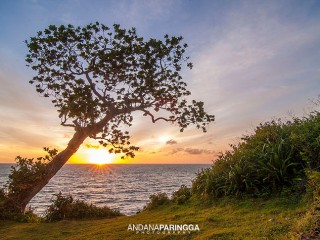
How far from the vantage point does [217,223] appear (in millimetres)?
8016

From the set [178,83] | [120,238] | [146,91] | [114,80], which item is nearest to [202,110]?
[178,83]

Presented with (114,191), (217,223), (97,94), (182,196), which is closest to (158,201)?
(182,196)

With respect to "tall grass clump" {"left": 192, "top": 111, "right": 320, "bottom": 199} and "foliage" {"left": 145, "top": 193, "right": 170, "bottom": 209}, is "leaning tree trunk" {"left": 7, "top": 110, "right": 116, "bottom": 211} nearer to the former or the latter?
"foliage" {"left": 145, "top": 193, "right": 170, "bottom": 209}

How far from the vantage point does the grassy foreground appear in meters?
6.54

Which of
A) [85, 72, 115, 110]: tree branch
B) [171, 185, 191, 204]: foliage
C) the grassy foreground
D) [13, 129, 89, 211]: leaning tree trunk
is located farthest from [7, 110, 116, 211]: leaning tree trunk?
[171, 185, 191, 204]: foliage

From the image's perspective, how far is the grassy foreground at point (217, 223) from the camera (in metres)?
6.54

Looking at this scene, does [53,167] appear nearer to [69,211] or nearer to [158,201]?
[69,211]

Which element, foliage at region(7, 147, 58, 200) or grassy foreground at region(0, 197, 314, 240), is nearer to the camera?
grassy foreground at region(0, 197, 314, 240)

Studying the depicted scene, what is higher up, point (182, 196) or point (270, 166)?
point (270, 166)

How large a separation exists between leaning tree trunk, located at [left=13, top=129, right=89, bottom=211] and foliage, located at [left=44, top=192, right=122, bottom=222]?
1557 mm

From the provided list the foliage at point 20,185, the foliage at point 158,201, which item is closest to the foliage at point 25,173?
the foliage at point 20,185

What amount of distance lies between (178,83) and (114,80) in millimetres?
3481

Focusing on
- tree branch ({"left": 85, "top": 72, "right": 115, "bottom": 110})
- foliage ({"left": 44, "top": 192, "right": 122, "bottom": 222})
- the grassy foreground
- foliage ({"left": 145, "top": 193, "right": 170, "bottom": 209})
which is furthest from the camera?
tree branch ({"left": 85, "top": 72, "right": 115, "bottom": 110})

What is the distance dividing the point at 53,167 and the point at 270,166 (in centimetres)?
1052
